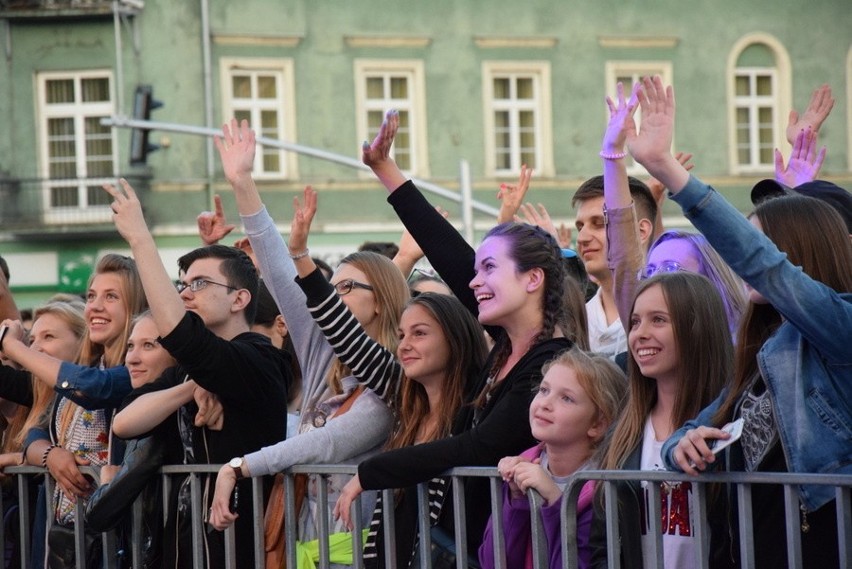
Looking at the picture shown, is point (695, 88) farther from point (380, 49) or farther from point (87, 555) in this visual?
point (87, 555)

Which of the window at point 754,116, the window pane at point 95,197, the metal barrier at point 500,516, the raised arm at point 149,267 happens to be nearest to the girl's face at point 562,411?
the metal barrier at point 500,516

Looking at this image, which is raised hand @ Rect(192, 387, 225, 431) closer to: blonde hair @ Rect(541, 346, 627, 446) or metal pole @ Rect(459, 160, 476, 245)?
blonde hair @ Rect(541, 346, 627, 446)

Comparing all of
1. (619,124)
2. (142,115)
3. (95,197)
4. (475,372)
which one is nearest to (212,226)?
(475,372)

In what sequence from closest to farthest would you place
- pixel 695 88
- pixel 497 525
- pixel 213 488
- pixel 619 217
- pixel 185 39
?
pixel 497 525, pixel 619 217, pixel 213 488, pixel 185 39, pixel 695 88

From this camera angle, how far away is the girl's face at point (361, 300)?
6074 millimetres

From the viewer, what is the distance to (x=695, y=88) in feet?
99.7

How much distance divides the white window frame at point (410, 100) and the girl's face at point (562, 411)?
23992 millimetres

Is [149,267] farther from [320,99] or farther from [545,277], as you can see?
[320,99]

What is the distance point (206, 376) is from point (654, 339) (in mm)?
1698

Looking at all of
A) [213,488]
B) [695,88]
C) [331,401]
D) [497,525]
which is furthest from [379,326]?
[695,88]

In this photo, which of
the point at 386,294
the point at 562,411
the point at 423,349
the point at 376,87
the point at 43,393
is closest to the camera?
the point at 562,411

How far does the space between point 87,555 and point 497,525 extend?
2.34 meters

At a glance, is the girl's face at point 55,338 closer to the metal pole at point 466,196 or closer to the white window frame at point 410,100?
the metal pole at point 466,196

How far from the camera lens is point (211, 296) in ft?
20.2
